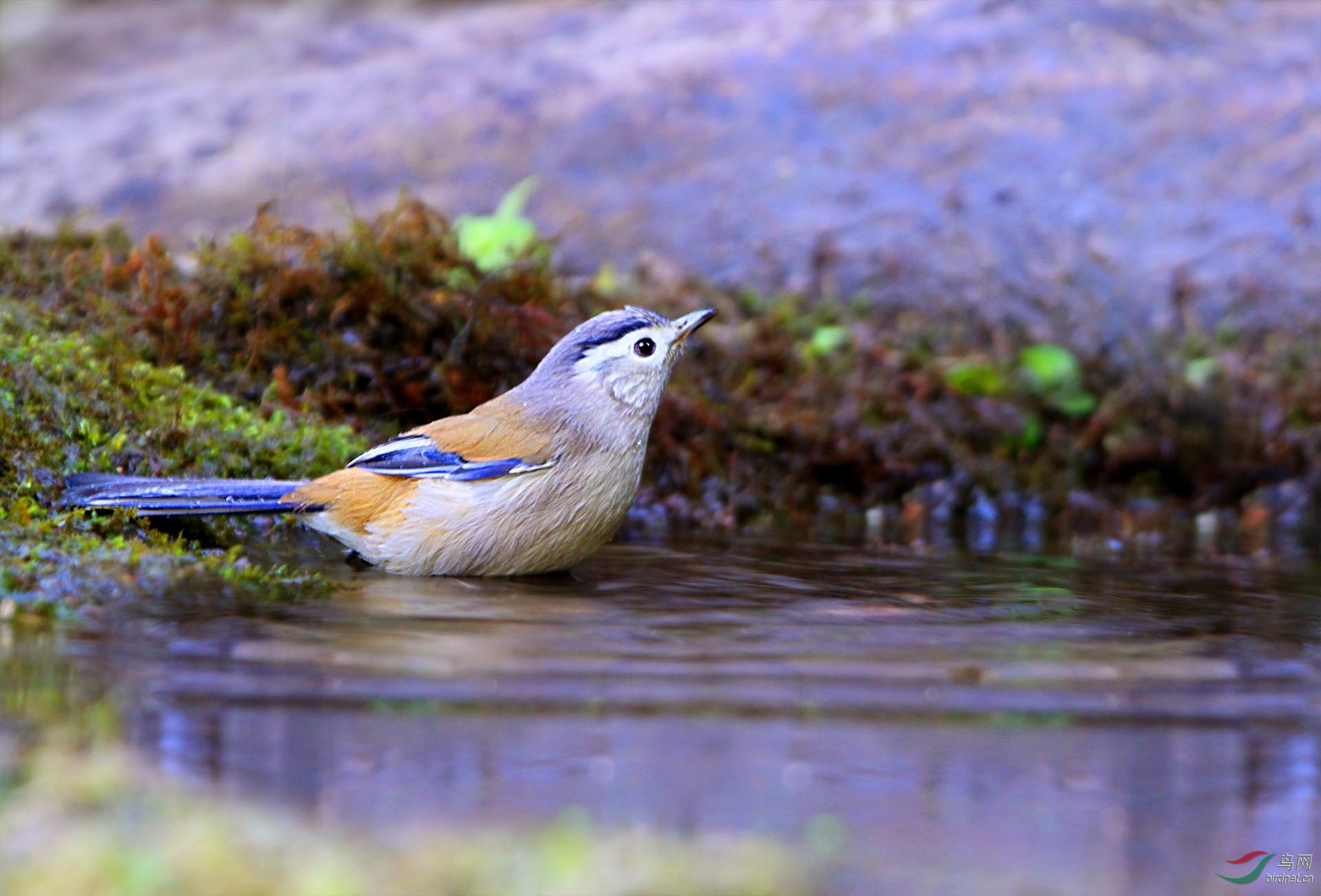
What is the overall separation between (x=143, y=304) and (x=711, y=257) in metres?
5.24

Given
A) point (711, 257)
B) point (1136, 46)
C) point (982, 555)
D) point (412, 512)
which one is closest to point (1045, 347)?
point (711, 257)

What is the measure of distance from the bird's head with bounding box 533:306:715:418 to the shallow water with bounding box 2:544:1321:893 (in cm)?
111

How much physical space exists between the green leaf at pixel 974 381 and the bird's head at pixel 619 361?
3721 millimetres

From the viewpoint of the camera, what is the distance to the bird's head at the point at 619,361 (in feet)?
16.4

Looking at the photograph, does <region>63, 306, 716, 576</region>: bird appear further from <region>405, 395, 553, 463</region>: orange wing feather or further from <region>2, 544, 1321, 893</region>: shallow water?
<region>2, 544, 1321, 893</region>: shallow water

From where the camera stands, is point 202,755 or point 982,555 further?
point 982,555

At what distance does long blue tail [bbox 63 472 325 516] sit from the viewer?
14.6 feet

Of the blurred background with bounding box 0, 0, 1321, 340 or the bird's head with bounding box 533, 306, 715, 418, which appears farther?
the blurred background with bounding box 0, 0, 1321, 340

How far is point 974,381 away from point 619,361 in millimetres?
4147

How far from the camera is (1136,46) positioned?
1245cm

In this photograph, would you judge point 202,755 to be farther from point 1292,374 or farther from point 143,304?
point 1292,374

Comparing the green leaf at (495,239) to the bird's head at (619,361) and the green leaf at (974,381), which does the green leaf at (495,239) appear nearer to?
the bird's head at (619,361)

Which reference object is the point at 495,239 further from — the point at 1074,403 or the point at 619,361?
the point at 1074,403

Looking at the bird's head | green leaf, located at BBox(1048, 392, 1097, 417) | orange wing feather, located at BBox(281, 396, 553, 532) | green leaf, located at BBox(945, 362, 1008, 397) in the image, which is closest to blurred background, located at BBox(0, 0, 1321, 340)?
green leaf, located at BBox(1048, 392, 1097, 417)
